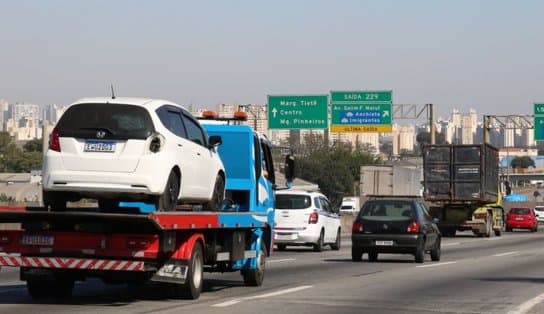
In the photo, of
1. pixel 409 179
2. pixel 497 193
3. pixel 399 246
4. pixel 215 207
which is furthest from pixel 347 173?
pixel 215 207

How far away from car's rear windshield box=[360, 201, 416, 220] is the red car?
133 feet

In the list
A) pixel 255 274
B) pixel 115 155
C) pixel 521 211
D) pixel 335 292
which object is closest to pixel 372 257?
pixel 255 274

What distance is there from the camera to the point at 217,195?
16.9 m

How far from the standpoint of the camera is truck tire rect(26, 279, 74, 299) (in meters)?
15.6

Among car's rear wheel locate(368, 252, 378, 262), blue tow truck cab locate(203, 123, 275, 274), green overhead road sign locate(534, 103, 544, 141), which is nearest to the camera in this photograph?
blue tow truck cab locate(203, 123, 275, 274)

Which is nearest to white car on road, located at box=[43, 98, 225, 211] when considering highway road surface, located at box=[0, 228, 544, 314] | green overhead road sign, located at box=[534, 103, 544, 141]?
highway road surface, located at box=[0, 228, 544, 314]

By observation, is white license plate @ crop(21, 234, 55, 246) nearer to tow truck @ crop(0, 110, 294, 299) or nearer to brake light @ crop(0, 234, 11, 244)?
tow truck @ crop(0, 110, 294, 299)

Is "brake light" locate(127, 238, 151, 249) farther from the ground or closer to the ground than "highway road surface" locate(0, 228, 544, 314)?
farther from the ground

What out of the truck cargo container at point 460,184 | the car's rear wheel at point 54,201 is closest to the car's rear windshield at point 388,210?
the car's rear wheel at point 54,201

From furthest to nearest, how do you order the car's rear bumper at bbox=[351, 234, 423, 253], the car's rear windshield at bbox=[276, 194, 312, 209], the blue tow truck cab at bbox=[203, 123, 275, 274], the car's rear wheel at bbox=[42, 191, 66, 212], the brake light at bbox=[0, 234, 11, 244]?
1. the car's rear windshield at bbox=[276, 194, 312, 209]
2. the car's rear bumper at bbox=[351, 234, 423, 253]
3. the blue tow truck cab at bbox=[203, 123, 275, 274]
4. the brake light at bbox=[0, 234, 11, 244]
5. the car's rear wheel at bbox=[42, 191, 66, 212]

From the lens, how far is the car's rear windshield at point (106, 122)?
14.4 m

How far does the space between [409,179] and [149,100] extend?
51202 millimetres

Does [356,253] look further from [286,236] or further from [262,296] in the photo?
[262,296]

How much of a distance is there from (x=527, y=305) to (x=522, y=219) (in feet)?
171
